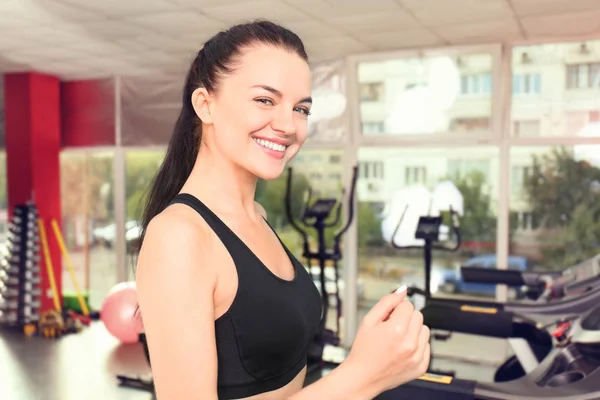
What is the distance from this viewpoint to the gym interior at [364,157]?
3752mm

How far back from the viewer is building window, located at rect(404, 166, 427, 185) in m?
5.05

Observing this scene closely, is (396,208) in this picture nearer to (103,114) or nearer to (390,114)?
(390,114)

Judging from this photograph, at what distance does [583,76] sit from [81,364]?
4.79m

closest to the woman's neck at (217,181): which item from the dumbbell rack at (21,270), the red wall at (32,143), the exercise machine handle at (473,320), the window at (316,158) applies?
the exercise machine handle at (473,320)

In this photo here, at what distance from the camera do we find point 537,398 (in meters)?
1.99

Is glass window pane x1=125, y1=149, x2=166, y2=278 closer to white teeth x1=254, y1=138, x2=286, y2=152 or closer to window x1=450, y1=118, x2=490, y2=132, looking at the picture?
window x1=450, y1=118, x2=490, y2=132

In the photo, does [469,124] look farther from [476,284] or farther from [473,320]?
[473,320]

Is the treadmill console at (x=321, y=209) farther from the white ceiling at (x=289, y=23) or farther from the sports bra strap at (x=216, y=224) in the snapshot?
the sports bra strap at (x=216, y=224)

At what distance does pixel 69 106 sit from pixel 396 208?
13.1 ft

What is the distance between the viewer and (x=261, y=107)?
0.98 m

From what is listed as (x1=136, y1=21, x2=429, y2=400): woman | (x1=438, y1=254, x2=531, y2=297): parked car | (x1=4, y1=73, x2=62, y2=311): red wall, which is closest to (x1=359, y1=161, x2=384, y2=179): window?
(x1=438, y1=254, x2=531, y2=297): parked car

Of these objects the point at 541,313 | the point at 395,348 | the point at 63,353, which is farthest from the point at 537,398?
the point at 63,353

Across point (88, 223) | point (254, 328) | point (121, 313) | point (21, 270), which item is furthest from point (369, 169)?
point (254, 328)

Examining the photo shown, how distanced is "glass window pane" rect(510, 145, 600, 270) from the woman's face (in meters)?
4.10
